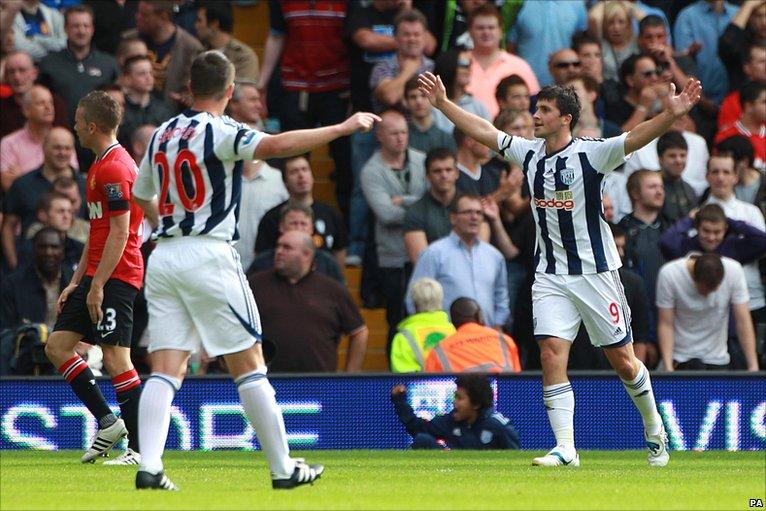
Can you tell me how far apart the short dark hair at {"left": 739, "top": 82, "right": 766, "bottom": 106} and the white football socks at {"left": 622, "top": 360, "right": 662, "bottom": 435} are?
6417 millimetres

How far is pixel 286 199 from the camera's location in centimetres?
1518

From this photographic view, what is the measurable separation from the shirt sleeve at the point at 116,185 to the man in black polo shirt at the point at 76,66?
6.65 m

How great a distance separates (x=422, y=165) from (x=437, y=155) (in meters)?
0.91

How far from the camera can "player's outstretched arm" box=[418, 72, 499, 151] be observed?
10.0m

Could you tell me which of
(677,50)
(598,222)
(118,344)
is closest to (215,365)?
(118,344)

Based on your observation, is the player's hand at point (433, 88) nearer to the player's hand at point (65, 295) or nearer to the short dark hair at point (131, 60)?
the player's hand at point (65, 295)

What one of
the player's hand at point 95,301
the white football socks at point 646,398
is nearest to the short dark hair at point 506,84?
the white football socks at point 646,398

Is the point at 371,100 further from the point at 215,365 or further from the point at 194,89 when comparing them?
the point at 194,89

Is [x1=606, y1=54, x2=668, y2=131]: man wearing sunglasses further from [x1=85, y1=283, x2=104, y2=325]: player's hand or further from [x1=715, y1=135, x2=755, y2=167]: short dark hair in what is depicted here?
[x1=85, y1=283, x2=104, y2=325]: player's hand

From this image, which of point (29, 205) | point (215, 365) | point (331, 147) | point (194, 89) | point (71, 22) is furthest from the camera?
point (331, 147)

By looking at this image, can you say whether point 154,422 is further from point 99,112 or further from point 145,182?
point 99,112

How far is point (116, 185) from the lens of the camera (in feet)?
30.8

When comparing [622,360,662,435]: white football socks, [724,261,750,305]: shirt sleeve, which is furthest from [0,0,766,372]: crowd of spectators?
[622,360,662,435]: white football socks

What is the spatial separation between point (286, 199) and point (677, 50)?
551 cm
